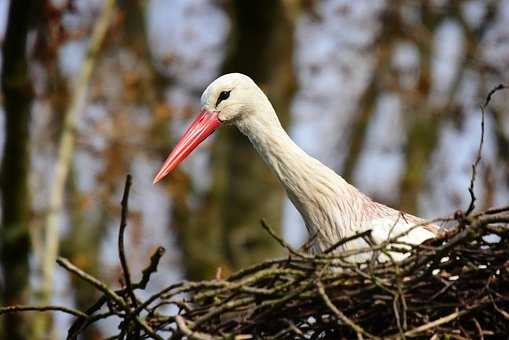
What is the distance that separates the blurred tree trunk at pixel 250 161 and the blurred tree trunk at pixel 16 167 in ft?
15.4

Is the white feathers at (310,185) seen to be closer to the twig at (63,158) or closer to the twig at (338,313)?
the twig at (338,313)

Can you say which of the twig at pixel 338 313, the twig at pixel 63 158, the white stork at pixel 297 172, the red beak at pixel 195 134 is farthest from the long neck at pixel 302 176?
the twig at pixel 63 158

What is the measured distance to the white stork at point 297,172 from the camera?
5.53 m

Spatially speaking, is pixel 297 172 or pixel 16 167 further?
pixel 16 167

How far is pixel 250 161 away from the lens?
12.2m

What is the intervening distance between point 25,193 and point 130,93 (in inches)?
152

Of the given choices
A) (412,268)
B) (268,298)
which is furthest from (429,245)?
(268,298)

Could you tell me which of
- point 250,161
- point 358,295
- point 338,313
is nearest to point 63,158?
point 250,161

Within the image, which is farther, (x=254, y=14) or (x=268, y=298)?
(x=254, y=14)

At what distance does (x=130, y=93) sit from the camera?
10703 mm

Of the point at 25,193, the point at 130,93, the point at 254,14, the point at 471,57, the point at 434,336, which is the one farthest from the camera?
the point at 471,57

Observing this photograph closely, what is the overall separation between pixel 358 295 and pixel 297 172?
57.2 inches

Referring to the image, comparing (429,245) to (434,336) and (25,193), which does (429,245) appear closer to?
(434,336)

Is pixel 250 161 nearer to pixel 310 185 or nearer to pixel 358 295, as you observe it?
pixel 310 185
